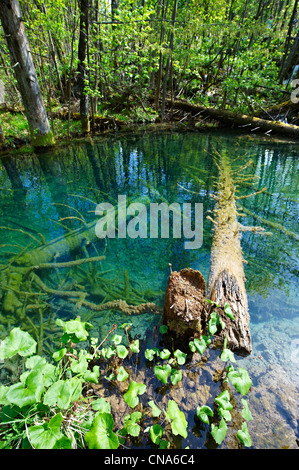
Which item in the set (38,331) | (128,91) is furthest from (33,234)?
(128,91)

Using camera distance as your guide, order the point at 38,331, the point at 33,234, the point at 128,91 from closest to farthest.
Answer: the point at 38,331, the point at 33,234, the point at 128,91

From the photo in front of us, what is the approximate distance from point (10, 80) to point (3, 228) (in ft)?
30.7

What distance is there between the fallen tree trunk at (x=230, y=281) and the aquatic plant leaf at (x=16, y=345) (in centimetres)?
154

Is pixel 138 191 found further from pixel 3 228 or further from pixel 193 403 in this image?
pixel 193 403

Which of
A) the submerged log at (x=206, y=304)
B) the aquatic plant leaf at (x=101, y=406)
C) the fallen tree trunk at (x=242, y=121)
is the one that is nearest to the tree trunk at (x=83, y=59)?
the fallen tree trunk at (x=242, y=121)

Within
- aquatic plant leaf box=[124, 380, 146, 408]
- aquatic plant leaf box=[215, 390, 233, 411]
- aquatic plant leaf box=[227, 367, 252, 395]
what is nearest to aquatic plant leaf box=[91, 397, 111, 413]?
aquatic plant leaf box=[124, 380, 146, 408]

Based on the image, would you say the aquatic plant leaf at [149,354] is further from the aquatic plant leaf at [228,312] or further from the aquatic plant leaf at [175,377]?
the aquatic plant leaf at [228,312]

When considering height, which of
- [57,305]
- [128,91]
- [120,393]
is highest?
[128,91]

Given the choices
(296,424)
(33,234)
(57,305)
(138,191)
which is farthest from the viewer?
(138,191)

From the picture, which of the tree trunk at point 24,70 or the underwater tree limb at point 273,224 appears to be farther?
the tree trunk at point 24,70

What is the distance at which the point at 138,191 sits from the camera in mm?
5617

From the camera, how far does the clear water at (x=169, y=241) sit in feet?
5.76

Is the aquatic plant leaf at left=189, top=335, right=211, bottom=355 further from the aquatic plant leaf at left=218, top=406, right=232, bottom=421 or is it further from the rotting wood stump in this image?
the aquatic plant leaf at left=218, top=406, right=232, bottom=421

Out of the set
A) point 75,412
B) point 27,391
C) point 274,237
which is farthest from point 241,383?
point 274,237
